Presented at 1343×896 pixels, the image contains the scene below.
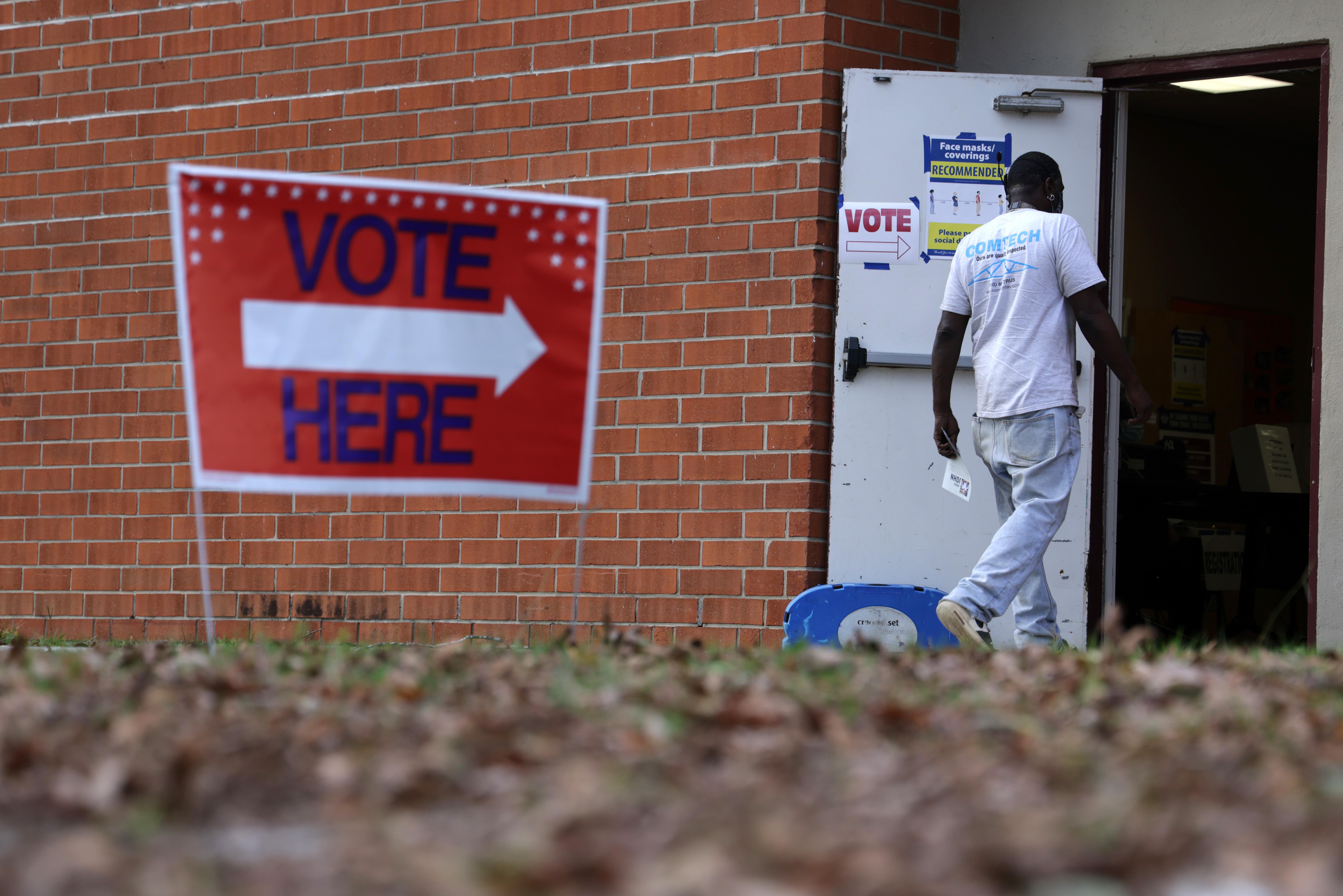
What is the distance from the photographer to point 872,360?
6996 millimetres

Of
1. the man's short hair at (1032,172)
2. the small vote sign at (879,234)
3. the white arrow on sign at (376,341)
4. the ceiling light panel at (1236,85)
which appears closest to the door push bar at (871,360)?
the small vote sign at (879,234)

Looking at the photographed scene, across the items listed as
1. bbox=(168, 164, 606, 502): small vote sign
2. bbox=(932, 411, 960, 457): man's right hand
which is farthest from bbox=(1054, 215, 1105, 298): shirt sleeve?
bbox=(168, 164, 606, 502): small vote sign

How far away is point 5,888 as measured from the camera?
2131 millimetres

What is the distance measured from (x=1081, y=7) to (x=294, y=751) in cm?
574

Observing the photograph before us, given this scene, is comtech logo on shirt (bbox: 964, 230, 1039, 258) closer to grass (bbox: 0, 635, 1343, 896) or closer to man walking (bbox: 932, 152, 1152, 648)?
man walking (bbox: 932, 152, 1152, 648)

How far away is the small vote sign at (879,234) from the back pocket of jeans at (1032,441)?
4.03ft

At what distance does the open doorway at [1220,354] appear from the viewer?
9.91 metres

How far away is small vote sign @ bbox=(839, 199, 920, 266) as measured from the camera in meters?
7.05

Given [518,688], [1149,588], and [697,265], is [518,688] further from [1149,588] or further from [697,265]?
[1149,588]

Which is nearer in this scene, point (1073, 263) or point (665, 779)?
point (665, 779)

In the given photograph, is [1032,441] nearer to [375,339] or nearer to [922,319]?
[922,319]

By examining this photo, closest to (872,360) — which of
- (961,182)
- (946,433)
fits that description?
(946,433)

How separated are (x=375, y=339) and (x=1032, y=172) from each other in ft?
9.17

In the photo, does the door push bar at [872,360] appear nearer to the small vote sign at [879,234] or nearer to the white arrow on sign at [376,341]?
the small vote sign at [879,234]
